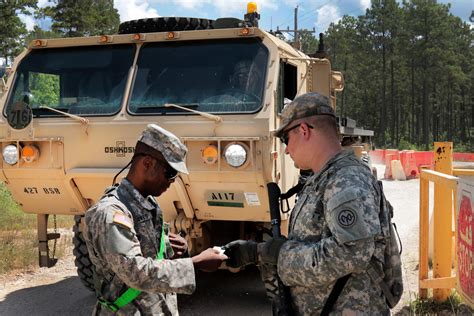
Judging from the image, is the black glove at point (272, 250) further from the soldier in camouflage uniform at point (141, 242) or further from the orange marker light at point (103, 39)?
the orange marker light at point (103, 39)

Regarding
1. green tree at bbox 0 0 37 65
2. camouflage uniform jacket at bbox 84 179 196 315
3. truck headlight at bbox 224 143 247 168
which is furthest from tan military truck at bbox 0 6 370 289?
green tree at bbox 0 0 37 65

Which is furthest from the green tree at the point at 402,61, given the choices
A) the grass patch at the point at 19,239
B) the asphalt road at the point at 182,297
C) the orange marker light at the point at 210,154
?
the orange marker light at the point at 210,154

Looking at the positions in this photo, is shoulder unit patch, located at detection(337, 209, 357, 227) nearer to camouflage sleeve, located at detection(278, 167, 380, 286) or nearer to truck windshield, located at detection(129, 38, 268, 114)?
camouflage sleeve, located at detection(278, 167, 380, 286)

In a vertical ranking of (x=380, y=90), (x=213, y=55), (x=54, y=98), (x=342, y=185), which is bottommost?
(x=342, y=185)

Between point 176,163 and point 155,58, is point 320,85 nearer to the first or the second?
point 155,58

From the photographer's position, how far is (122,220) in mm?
2254

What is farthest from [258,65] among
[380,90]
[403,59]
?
[380,90]

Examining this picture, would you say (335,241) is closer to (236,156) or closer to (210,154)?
(236,156)

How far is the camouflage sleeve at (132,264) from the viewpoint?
2215 millimetres

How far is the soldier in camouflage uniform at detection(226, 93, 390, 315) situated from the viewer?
2.06 m

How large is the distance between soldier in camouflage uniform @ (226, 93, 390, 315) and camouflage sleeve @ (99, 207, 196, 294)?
36 centimetres

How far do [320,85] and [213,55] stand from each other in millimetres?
1037

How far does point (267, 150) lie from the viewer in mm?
4598

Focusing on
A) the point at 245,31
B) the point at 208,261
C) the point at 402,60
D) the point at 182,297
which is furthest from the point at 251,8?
the point at 402,60
